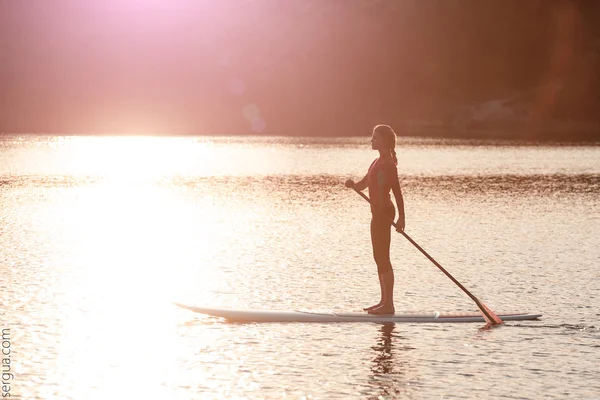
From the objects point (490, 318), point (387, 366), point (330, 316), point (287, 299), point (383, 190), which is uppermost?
point (383, 190)

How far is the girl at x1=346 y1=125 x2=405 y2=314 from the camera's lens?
17281mm

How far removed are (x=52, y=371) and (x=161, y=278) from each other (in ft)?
34.1

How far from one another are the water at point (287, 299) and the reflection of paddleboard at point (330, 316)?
0.17m

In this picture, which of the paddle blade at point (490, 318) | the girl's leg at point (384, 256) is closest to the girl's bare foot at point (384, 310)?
the girl's leg at point (384, 256)

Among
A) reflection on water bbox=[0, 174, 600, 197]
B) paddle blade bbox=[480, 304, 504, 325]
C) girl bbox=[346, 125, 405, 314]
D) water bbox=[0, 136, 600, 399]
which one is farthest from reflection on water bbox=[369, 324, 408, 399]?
reflection on water bbox=[0, 174, 600, 197]

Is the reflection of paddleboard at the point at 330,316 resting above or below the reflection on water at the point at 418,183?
below

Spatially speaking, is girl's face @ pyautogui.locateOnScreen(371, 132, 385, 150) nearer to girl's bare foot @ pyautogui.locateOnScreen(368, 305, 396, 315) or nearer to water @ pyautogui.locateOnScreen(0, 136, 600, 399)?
girl's bare foot @ pyautogui.locateOnScreen(368, 305, 396, 315)

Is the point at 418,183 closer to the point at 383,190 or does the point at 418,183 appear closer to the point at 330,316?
the point at 330,316

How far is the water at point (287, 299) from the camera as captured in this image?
1421 cm

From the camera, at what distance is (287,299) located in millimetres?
21156

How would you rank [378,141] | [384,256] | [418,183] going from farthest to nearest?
[418,183], [384,256], [378,141]

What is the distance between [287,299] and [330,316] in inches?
121

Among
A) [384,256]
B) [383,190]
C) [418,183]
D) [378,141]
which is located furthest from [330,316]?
[418,183]

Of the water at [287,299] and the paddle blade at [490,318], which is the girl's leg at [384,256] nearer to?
the water at [287,299]
